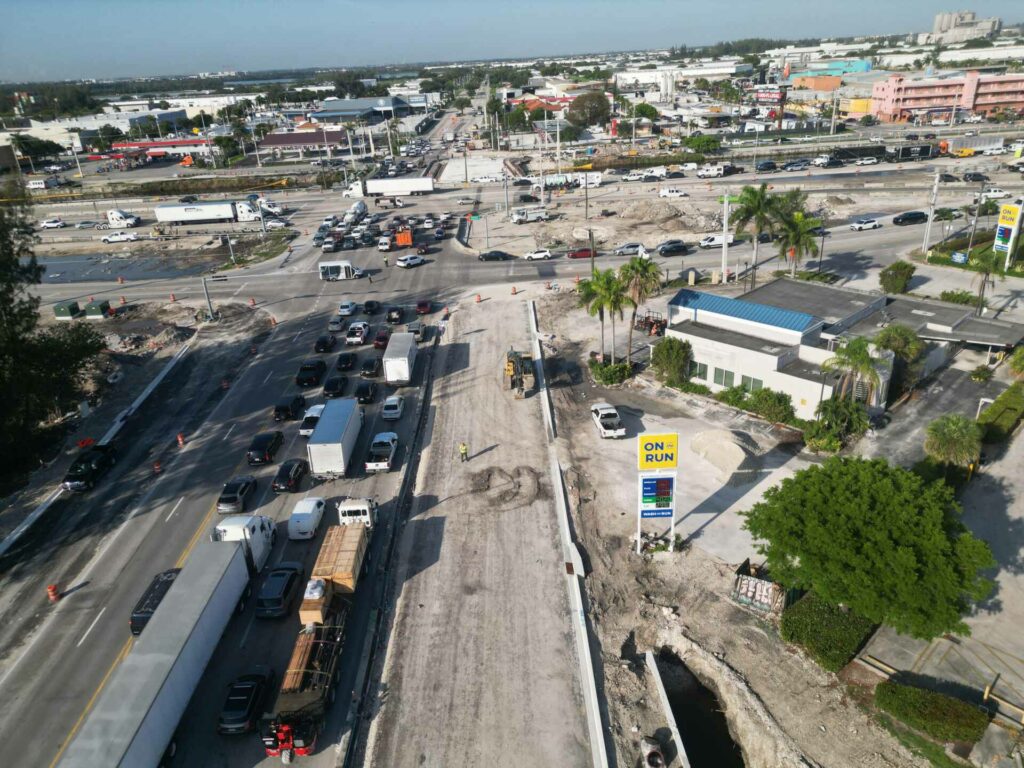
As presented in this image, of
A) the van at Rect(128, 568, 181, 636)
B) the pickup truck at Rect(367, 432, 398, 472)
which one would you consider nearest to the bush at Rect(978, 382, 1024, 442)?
the pickup truck at Rect(367, 432, 398, 472)

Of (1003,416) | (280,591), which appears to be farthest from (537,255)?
(280,591)

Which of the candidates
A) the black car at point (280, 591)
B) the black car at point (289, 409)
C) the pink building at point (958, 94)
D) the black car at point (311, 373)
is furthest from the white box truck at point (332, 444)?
the pink building at point (958, 94)

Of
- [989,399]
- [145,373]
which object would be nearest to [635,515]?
[989,399]

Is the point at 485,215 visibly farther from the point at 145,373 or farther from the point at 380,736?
the point at 380,736

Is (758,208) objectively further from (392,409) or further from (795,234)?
(392,409)

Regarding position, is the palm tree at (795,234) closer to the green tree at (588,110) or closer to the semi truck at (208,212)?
the semi truck at (208,212)

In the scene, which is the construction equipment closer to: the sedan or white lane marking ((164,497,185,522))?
the sedan
